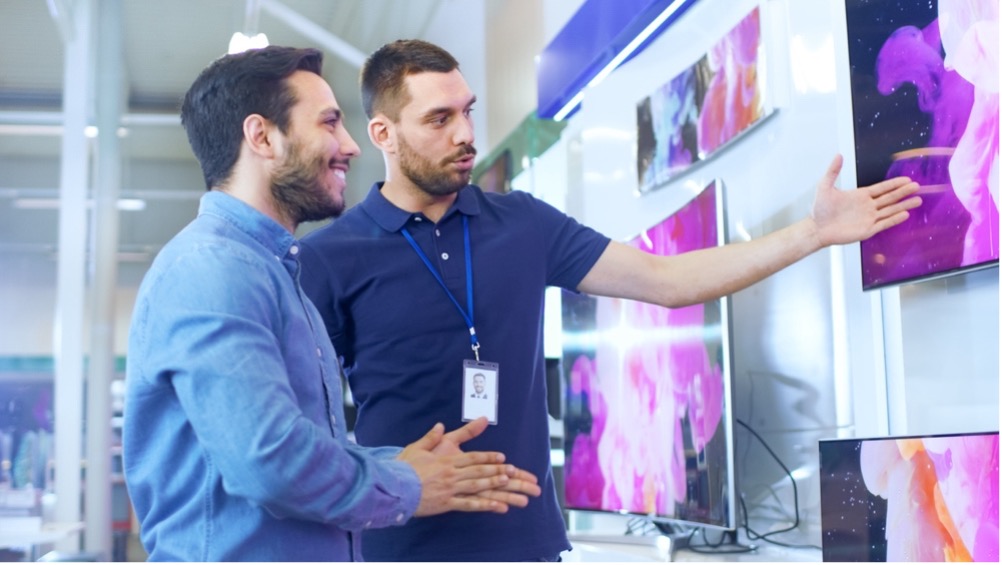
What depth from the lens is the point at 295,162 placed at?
1.60 m

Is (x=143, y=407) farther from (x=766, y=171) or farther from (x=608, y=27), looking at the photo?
(x=608, y=27)

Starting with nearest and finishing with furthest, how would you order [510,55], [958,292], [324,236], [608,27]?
[958,292] < [324,236] < [608,27] < [510,55]

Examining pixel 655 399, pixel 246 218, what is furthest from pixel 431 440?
pixel 655 399

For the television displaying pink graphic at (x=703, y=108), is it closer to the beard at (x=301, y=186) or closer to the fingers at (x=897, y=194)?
the fingers at (x=897, y=194)

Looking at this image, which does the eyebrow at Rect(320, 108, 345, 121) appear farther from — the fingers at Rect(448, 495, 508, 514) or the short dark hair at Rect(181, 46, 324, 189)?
the fingers at Rect(448, 495, 508, 514)

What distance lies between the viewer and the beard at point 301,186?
1592 mm

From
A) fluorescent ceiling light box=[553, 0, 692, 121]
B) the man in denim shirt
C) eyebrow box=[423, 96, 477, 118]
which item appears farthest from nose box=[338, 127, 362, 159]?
fluorescent ceiling light box=[553, 0, 692, 121]

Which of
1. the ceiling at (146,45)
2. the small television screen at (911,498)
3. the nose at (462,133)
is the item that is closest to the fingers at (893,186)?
the small television screen at (911,498)

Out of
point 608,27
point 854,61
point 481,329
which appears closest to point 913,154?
point 854,61

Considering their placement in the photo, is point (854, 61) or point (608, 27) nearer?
point (854, 61)

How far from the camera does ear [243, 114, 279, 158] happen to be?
1587 millimetres

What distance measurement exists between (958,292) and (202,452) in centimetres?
140

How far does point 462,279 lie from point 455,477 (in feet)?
2.55

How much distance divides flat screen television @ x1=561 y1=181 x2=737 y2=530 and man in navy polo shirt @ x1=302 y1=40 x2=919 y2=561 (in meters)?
0.54
